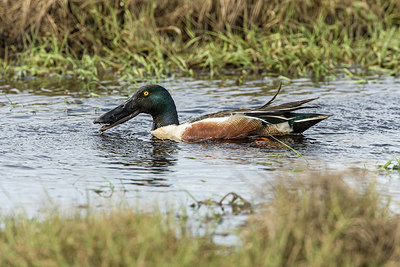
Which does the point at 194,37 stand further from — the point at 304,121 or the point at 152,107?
the point at 304,121

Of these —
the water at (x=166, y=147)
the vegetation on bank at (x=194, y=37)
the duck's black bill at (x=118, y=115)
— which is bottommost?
the water at (x=166, y=147)

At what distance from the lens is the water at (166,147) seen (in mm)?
4969

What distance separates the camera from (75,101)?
8.80 m

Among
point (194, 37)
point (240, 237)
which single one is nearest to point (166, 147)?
point (240, 237)

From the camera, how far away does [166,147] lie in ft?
22.6

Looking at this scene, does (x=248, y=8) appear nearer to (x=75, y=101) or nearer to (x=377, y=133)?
(x=75, y=101)

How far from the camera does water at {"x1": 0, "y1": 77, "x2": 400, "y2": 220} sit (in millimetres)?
4969

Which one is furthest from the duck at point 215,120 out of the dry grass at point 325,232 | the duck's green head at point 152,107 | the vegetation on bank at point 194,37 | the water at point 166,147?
the dry grass at point 325,232

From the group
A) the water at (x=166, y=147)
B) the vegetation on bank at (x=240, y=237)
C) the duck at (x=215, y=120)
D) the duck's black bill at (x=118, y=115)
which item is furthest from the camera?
the duck's black bill at (x=118, y=115)

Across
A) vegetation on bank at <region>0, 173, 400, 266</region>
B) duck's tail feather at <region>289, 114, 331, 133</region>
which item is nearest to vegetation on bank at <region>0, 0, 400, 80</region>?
duck's tail feather at <region>289, 114, 331, 133</region>

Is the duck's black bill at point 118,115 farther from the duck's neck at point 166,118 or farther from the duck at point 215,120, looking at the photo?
the duck's neck at point 166,118

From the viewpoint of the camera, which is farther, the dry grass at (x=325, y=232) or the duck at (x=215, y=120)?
the duck at (x=215, y=120)

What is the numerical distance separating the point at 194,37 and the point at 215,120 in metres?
4.49

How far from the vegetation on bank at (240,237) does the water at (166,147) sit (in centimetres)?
48
